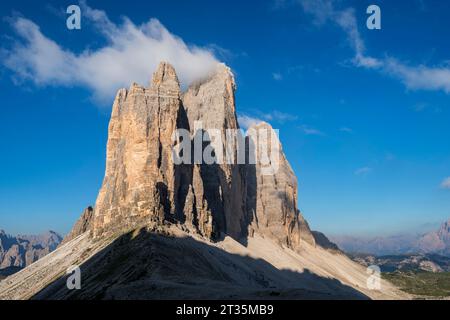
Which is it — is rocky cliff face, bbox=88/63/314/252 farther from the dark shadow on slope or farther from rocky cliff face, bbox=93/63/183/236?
the dark shadow on slope

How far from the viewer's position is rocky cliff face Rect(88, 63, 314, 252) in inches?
3661

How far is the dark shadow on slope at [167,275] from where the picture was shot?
1795 inches

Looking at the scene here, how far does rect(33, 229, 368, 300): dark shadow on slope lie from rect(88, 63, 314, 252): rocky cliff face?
10.1 metres

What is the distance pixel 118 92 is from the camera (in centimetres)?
12112

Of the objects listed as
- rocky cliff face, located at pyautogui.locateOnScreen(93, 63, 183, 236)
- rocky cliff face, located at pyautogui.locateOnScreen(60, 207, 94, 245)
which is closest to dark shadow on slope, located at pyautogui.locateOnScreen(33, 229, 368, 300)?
rocky cliff face, located at pyautogui.locateOnScreen(93, 63, 183, 236)

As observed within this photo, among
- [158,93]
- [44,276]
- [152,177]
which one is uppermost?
[158,93]

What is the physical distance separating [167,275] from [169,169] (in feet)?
129

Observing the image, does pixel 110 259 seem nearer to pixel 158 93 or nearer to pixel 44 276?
pixel 44 276

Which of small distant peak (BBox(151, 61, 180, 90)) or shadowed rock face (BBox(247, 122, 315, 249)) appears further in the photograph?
shadowed rock face (BBox(247, 122, 315, 249))

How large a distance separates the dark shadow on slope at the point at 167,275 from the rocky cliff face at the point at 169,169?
10123 millimetres

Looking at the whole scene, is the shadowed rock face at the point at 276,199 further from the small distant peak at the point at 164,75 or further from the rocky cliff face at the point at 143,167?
the rocky cliff face at the point at 143,167

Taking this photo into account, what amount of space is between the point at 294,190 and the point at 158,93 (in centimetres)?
9855
